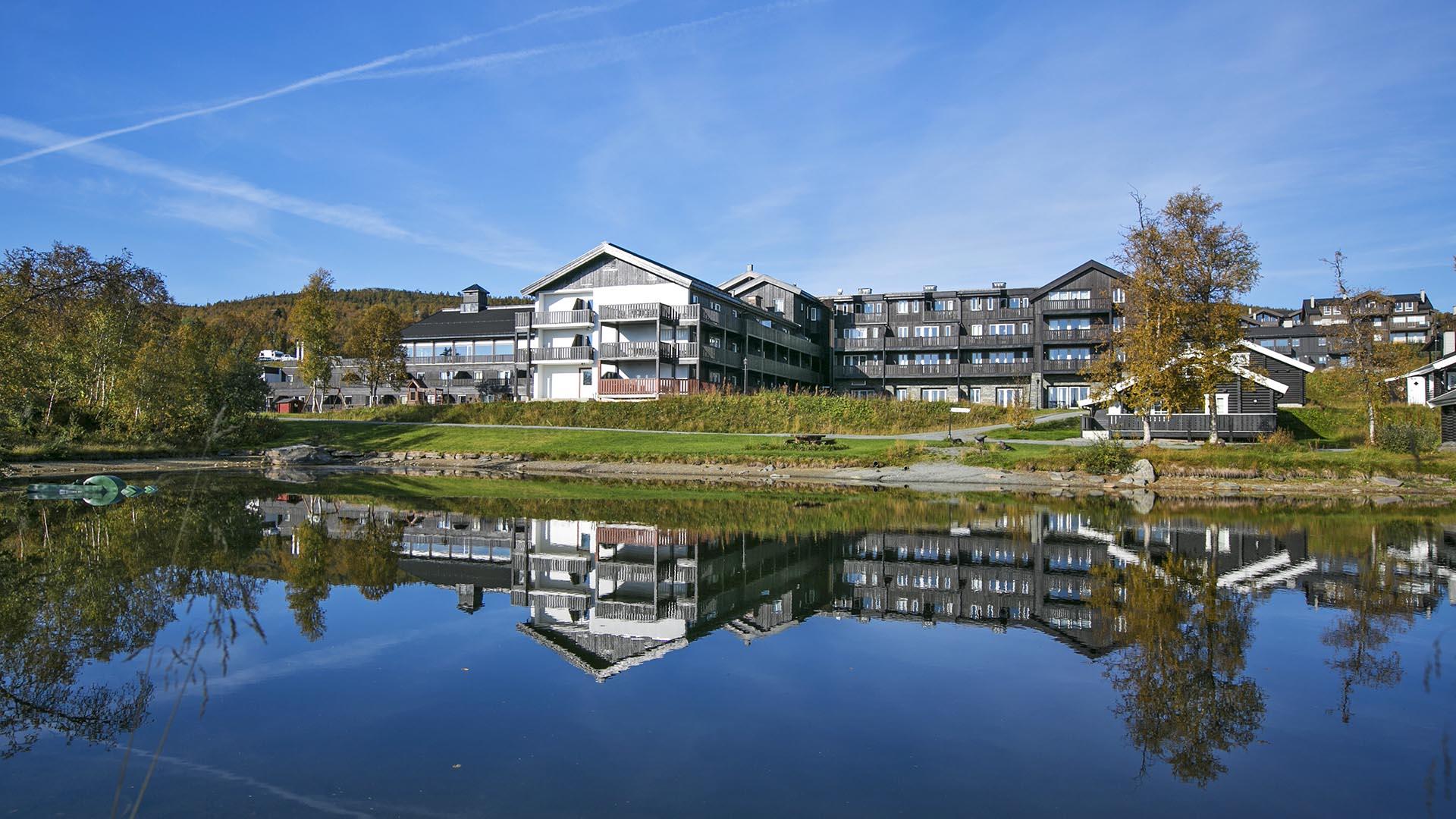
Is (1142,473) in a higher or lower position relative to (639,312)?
lower

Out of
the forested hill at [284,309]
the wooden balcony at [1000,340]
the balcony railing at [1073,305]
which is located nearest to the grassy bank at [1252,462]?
the balcony railing at [1073,305]

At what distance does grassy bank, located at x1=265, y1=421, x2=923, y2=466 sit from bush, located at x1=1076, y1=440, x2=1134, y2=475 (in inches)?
264

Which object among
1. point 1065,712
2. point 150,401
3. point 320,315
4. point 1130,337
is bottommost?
point 1065,712

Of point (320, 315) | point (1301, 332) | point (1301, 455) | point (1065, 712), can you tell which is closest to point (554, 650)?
point (1065, 712)

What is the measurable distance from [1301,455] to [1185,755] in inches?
1234

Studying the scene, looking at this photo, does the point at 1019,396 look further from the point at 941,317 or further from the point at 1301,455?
the point at 1301,455

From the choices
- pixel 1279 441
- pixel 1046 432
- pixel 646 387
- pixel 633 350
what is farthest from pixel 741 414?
pixel 1279 441

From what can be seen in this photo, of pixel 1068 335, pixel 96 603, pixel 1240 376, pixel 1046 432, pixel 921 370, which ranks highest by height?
pixel 1068 335

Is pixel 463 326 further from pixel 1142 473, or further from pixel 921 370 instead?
pixel 1142 473

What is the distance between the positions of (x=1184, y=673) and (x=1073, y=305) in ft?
221

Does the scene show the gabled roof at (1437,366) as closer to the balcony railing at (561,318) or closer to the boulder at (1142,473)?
the boulder at (1142,473)

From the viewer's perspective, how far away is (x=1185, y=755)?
6.26m

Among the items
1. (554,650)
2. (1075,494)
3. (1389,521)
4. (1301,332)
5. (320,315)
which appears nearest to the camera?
A: (554,650)

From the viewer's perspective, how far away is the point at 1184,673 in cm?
795
